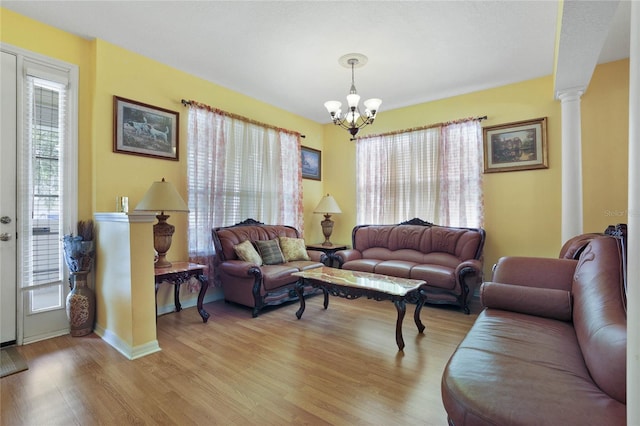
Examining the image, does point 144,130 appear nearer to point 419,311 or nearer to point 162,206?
point 162,206

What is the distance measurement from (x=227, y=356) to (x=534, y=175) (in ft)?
13.3

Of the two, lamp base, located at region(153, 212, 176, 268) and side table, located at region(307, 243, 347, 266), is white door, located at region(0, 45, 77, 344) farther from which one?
side table, located at region(307, 243, 347, 266)

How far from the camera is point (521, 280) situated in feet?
7.63

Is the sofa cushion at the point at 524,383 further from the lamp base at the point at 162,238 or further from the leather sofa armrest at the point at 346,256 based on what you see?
the lamp base at the point at 162,238

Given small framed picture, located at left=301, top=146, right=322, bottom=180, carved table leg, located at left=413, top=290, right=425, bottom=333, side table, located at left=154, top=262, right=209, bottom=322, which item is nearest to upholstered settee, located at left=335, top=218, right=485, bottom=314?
carved table leg, located at left=413, top=290, right=425, bottom=333

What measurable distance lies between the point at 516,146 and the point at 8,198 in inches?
213

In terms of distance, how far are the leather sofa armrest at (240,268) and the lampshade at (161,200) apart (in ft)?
2.94

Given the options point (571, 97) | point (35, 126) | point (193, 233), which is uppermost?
point (571, 97)

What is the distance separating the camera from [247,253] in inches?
147

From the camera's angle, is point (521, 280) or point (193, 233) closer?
point (521, 280)

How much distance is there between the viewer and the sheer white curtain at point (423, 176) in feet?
13.9

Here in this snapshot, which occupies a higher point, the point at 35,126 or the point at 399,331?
the point at 35,126

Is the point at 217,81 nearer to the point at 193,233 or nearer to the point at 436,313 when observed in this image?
the point at 193,233

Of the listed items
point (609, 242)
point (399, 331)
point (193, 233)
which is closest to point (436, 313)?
point (399, 331)
